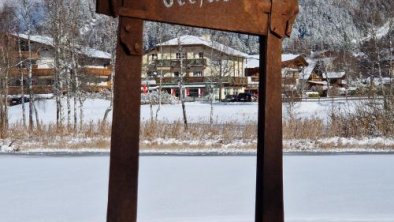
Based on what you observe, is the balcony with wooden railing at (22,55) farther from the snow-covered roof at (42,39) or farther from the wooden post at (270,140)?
the wooden post at (270,140)

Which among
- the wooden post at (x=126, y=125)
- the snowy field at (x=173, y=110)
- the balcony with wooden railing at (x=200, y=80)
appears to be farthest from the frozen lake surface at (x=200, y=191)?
the balcony with wooden railing at (x=200, y=80)

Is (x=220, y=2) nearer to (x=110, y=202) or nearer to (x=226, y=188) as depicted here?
(x=110, y=202)

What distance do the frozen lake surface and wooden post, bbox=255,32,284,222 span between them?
52.5 inches

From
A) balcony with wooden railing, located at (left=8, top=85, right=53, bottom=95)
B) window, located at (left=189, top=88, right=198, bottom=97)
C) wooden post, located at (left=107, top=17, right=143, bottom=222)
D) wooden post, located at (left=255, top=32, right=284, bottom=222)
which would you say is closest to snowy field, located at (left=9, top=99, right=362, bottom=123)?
balcony with wooden railing, located at (left=8, top=85, right=53, bottom=95)

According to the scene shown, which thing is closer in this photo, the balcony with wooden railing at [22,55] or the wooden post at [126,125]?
the wooden post at [126,125]

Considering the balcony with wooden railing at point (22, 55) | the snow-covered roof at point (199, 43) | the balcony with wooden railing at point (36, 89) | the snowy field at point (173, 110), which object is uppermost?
Result: the snow-covered roof at point (199, 43)

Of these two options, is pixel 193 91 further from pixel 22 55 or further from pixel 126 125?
pixel 126 125

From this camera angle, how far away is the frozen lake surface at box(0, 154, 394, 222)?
4246 millimetres

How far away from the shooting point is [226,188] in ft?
17.8

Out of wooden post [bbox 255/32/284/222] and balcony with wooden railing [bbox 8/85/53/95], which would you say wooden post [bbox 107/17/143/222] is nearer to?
wooden post [bbox 255/32/284/222]

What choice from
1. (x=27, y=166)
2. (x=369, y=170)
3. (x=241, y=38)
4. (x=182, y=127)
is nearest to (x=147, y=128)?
(x=182, y=127)

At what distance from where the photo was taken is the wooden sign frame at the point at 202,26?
2371 millimetres

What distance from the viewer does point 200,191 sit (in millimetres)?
5305

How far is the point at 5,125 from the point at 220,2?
1559cm
